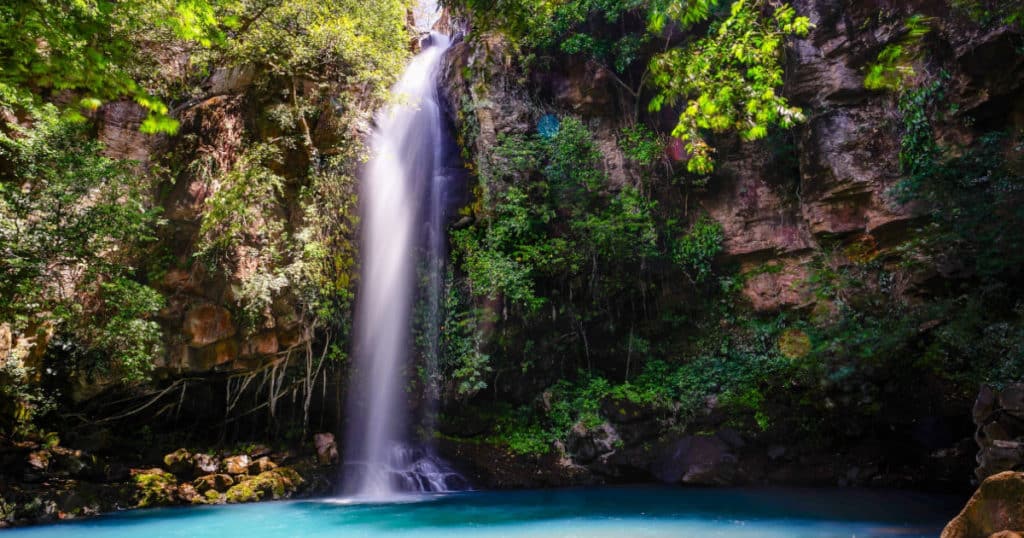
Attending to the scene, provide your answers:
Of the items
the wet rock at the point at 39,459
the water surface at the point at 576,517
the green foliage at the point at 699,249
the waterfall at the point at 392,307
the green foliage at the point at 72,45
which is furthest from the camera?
the green foliage at the point at 699,249

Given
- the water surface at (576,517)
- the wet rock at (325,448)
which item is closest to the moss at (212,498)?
the water surface at (576,517)

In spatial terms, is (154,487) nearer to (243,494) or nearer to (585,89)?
(243,494)

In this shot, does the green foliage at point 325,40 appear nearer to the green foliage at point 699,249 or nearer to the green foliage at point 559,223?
the green foliage at point 559,223

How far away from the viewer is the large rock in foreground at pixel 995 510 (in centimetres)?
371

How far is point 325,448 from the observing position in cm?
1168

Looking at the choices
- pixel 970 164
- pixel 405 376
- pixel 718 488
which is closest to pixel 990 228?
pixel 970 164

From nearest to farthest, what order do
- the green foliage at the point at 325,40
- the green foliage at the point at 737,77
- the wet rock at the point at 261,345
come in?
the green foliage at the point at 737,77
the wet rock at the point at 261,345
the green foliage at the point at 325,40

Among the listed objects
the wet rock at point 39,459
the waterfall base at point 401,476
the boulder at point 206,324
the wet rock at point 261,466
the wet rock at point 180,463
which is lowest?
the waterfall base at point 401,476

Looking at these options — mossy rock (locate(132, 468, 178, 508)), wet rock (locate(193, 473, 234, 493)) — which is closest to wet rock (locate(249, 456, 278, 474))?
wet rock (locate(193, 473, 234, 493))

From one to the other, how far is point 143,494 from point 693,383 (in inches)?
413

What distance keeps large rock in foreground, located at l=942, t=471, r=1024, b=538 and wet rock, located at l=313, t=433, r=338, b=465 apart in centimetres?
1033

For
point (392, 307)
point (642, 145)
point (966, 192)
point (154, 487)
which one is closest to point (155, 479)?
point (154, 487)

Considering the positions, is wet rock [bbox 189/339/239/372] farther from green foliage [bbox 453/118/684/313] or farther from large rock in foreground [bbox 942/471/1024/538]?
large rock in foreground [bbox 942/471/1024/538]

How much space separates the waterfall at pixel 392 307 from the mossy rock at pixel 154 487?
2976 millimetres
